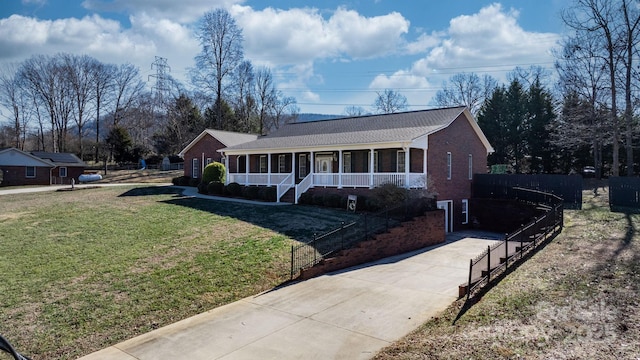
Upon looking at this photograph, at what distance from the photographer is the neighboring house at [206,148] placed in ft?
110

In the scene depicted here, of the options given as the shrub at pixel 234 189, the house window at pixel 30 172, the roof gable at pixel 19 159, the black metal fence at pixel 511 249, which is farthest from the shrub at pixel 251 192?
the house window at pixel 30 172

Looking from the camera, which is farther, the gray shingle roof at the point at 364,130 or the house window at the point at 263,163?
the house window at the point at 263,163

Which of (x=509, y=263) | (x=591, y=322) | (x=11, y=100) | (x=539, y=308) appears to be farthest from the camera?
(x=11, y=100)

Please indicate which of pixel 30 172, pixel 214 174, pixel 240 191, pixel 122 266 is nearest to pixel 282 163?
pixel 240 191

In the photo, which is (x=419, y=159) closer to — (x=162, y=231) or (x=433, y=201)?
(x=433, y=201)

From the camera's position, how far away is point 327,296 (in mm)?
10203

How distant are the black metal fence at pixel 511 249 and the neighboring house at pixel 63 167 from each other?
43.1m

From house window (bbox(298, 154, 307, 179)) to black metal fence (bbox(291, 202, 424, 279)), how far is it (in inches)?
338

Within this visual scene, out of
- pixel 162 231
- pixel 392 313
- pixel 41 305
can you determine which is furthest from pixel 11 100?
pixel 392 313

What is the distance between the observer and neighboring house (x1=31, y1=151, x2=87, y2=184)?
42.2 meters

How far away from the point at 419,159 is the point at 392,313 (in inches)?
534

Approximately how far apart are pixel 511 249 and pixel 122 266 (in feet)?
35.2

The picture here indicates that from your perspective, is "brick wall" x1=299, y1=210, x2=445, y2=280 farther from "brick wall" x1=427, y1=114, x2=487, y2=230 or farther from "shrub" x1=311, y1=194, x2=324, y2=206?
"shrub" x1=311, y1=194, x2=324, y2=206

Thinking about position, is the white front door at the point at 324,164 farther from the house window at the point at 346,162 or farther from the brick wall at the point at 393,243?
the brick wall at the point at 393,243
